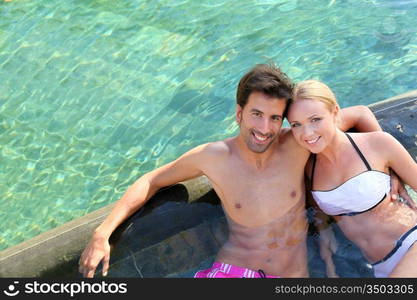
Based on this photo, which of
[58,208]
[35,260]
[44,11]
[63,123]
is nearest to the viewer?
[35,260]

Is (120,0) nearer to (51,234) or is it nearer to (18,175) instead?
(18,175)

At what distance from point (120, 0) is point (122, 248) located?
5.74 m

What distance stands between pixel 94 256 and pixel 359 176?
5.13 ft

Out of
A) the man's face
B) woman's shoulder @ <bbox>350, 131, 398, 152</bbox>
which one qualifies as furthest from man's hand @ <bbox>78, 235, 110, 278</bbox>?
woman's shoulder @ <bbox>350, 131, 398, 152</bbox>

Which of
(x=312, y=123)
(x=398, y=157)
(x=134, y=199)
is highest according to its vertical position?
(x=312, y=123)

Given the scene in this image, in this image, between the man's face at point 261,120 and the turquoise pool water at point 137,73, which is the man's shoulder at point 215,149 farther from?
the turquoise pool water at point 137,73

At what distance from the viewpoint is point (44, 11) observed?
826 cm

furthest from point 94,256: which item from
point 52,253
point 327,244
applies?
point 327,244

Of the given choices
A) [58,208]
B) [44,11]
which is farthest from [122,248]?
[44,11]

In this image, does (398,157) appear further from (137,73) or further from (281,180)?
(137,73)

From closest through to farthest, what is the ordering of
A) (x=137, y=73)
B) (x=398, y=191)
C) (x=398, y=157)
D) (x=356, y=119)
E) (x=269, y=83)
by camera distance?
1. (x=269, y=83)
2. (x=398, y=157)
3. (x=398, y=191)
4. (x=356, y=119)
5. (x=137, y=73)

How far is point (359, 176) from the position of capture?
3.24 metres

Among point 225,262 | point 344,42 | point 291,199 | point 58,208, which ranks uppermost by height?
point 291,199

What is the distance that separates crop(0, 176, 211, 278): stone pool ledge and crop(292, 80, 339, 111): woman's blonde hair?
1.41 m
